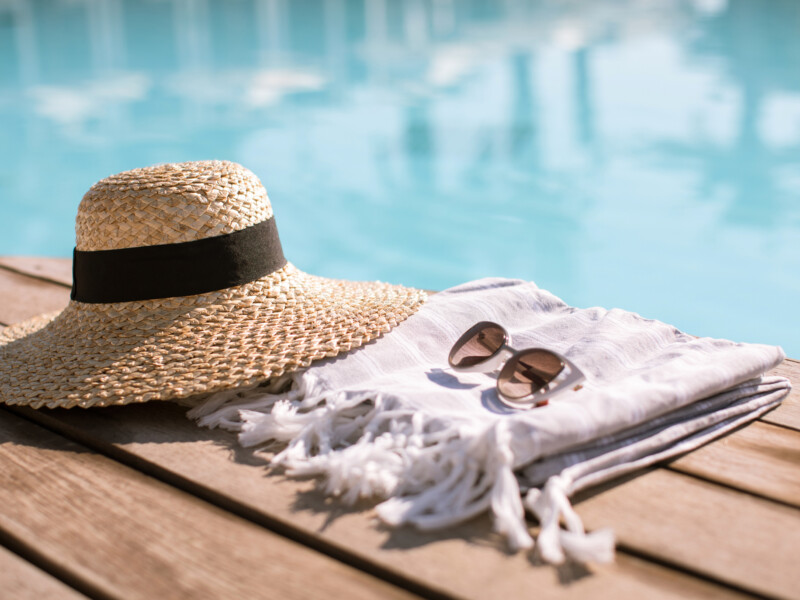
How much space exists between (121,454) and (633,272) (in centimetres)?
301

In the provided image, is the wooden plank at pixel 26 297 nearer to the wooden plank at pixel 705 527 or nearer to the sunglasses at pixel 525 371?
the sunglasses at pixel 525 371

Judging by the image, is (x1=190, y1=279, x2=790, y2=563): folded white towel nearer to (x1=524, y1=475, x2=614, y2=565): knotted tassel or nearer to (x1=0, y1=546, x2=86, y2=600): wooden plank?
(x1=524, y1=475, x2=614, y2=565): knotted tassel

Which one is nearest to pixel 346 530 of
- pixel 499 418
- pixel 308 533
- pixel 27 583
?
pixel 308 533

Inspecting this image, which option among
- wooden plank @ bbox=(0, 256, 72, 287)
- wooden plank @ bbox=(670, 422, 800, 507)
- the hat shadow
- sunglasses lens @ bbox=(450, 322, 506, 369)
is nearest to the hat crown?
the hat shadow

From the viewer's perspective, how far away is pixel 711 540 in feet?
2.89

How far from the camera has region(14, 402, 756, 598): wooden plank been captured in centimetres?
81

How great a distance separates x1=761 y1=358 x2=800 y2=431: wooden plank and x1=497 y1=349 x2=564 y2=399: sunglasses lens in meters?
0.36

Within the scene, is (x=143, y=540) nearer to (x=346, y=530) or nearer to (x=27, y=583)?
(x=27, y=583)

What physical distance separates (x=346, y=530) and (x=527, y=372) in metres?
0.36

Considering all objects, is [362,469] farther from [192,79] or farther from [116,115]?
[192,79]

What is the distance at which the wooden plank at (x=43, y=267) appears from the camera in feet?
7.54

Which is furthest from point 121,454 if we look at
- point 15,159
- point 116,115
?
point 116,115

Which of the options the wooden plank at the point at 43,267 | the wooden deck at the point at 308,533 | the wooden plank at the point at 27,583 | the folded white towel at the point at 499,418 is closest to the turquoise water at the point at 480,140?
the wooden plank at the point at 43,267

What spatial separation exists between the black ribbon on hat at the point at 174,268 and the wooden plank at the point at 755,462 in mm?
769
